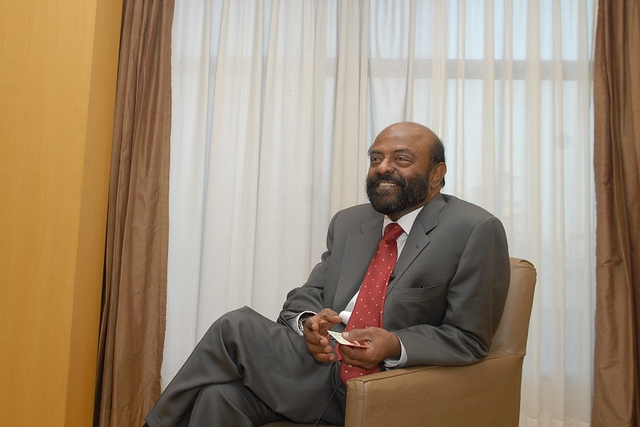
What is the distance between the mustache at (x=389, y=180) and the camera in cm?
208

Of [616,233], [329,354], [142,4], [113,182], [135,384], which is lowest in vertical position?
[135,384]

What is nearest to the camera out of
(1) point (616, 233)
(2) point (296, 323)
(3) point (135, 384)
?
(2) point (296, 323)

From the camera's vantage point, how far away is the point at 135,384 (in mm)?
2953

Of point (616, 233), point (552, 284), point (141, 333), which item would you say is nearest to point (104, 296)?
point (141, 333)

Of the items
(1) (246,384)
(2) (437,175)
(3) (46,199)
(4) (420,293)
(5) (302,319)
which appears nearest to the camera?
(1) (246,384)

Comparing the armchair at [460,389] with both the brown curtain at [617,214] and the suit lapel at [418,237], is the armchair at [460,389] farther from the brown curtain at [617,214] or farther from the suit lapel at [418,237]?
the brown curtain at [617,214]

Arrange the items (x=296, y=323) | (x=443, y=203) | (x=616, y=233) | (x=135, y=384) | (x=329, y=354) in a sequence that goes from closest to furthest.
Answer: (x=329, y=354), (x=296, y=323), (x=443, y=203), (x=616, y=233), (x=135, y=384)

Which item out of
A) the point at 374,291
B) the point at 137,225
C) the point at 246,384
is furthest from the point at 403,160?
the point at 137,225

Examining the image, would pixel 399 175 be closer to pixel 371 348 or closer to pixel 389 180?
pixel 389 180

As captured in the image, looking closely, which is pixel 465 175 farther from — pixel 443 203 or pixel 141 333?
pixel 141 333

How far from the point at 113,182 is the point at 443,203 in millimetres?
1887

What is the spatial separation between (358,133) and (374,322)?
142 cm

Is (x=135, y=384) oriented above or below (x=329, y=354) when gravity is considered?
below

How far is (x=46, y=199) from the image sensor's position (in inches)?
104
